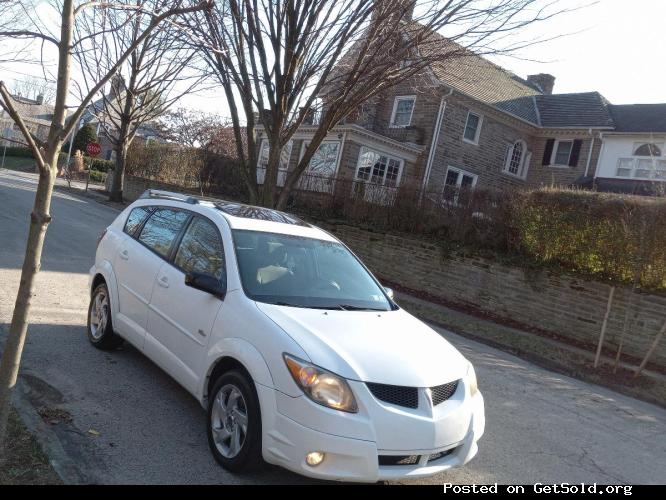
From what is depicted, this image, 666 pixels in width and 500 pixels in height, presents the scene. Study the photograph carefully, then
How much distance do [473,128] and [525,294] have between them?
16.4m

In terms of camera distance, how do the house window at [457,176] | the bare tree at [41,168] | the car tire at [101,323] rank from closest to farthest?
the bare tree at [41,168] → the car tire at [101,323] → the house window at [457,176]

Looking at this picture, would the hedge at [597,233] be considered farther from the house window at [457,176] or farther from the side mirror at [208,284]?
the house window at [457,176]

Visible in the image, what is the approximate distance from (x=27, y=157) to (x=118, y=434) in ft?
199

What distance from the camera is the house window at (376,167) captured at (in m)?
26.3

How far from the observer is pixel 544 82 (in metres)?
35.4

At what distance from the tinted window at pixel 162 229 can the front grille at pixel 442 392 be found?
2764mm

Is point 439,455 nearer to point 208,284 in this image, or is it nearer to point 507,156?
point 208,284

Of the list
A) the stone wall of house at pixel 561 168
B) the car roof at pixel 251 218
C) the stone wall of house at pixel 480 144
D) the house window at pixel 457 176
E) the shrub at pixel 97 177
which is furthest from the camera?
the shrub at pixel 97 177

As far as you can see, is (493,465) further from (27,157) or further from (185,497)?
(27,157)

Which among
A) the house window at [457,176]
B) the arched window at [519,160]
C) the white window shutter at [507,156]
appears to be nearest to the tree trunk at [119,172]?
the house window at [457,176]

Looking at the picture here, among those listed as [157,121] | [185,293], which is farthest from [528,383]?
[157,121]

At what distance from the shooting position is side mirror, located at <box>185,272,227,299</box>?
4.34 metres

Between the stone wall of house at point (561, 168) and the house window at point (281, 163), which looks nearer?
the stone wall of house at point (561, 168)

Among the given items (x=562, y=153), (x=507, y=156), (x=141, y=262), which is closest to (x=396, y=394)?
(x=141, y=262)
